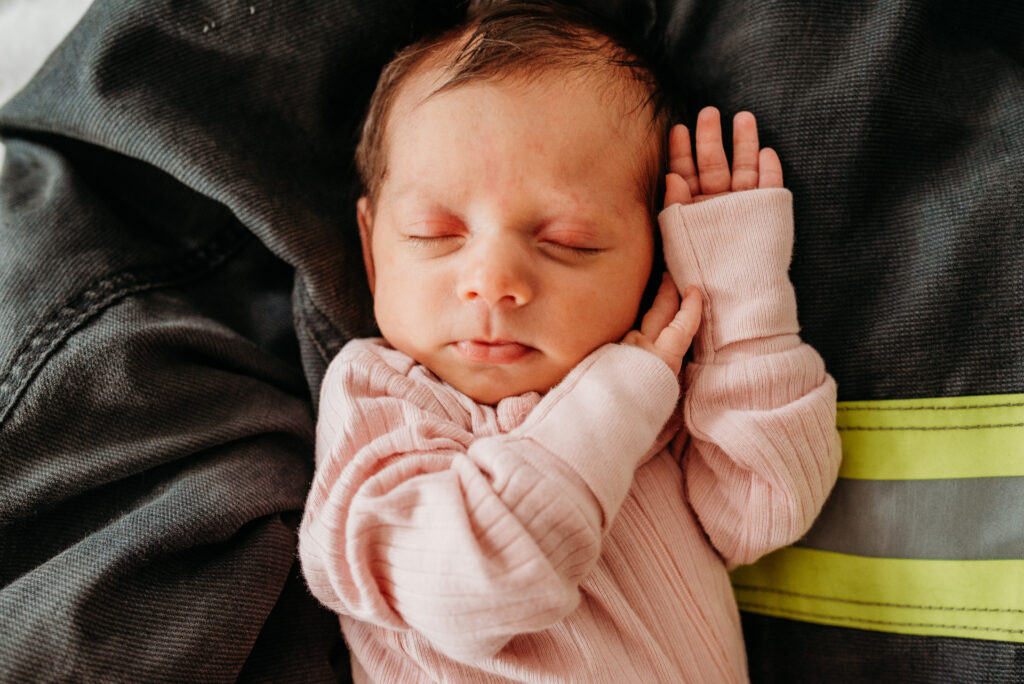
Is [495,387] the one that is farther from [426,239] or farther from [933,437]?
[933,437]

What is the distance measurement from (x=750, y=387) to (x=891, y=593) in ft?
1.28

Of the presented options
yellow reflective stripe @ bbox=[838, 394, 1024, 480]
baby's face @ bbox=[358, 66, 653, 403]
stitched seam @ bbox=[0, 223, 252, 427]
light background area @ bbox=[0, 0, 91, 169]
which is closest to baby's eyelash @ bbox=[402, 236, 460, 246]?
baby's face @ bbox=[358, 66, 653, 403]

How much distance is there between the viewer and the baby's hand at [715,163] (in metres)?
1.19

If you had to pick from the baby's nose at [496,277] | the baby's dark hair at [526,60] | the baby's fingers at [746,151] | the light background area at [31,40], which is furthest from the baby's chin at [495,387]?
the light background area at [31,40]

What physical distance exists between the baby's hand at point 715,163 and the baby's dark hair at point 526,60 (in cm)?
3

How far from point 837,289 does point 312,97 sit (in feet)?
3.17

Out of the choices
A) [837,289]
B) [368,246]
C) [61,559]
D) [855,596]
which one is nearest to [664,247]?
[837,289]

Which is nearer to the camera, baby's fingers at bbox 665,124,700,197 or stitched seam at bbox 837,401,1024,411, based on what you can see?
stitched seam at bbox 837,401,1024,411

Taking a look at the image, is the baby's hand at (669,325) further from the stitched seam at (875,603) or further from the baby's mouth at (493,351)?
the stitched seam at (875,603)

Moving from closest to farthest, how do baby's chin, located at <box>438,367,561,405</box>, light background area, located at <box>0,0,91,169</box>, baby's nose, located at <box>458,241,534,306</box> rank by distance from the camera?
1. baby's nose, located at <box>458,241,534,306</box>
2. baby's chin, located at <box>438,367,561,405</box>
3. light background area, located at <box>0,0,91,169</box>

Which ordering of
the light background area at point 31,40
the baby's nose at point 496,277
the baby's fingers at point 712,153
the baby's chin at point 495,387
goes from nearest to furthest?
1. the baby's nose at point 496,277
2. the baby's chin at point 495,387
3. the baby's fingers at point 712,153
4. the light background area at point 31,40

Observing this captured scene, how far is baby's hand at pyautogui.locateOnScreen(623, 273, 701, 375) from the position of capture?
1120 millimetres

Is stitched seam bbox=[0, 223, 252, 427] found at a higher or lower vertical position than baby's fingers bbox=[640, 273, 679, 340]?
higher

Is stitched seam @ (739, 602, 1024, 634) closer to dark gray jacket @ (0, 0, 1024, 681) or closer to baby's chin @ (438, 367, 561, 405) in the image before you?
dark gray jacket @ (0, 0, 1024, 681)
